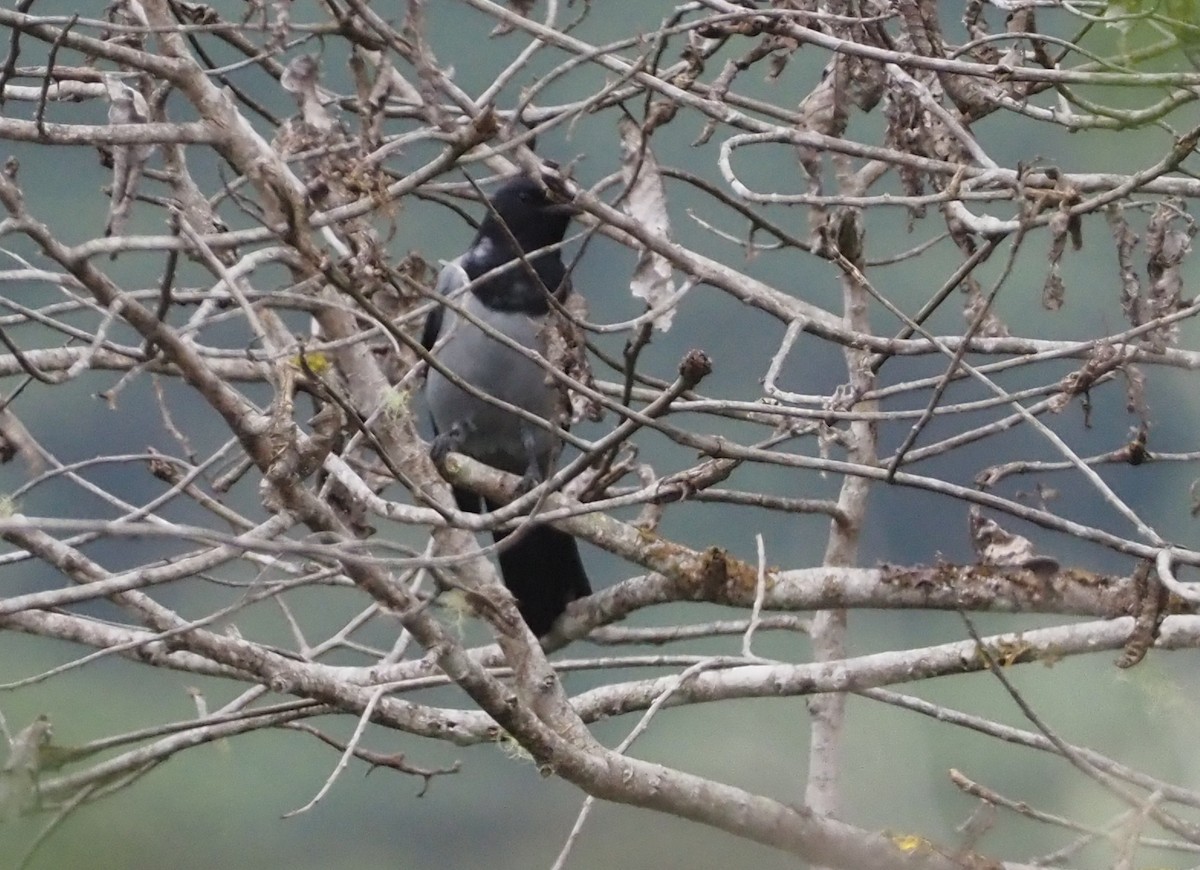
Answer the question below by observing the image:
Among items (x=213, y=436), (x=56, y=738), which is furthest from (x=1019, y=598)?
(x=213, y=436)

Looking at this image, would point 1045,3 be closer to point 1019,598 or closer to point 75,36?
point 1019,598

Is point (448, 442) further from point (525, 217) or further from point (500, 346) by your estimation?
point (525, 217)

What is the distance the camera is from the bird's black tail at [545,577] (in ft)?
12.4

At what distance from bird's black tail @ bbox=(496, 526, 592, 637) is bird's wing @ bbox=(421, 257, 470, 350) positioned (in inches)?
24.0

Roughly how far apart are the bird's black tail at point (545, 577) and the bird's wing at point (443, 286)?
609mm

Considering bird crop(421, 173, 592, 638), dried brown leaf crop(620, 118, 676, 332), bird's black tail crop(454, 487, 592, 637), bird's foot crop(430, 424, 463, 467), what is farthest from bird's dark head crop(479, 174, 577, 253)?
dried brown leaf crop(620, 118, 676, 332)

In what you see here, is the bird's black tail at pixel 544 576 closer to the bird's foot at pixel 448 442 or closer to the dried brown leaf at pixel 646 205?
the bird's foot at pixel 448 442

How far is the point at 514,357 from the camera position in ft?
14.4

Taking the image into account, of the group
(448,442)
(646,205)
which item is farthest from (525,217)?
(646,205)

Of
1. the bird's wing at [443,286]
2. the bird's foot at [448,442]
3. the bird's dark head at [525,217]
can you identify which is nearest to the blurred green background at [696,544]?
the bird's dark head at [525,217]

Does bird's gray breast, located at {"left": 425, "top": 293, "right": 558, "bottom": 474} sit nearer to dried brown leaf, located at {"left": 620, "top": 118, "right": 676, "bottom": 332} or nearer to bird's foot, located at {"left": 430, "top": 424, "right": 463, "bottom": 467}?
bird's foot, located at {"left": 430, "top": 424, "right": 463, "bottom": 467}

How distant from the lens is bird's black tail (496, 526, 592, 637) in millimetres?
3791

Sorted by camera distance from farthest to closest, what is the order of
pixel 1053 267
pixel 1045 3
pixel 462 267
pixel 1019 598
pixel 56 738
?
pixel 462 267 → pixel 1019 598 → pixel 1045 3 → pixel 1053 267 → pixel 56 738

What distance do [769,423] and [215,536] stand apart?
1704 millimetres
